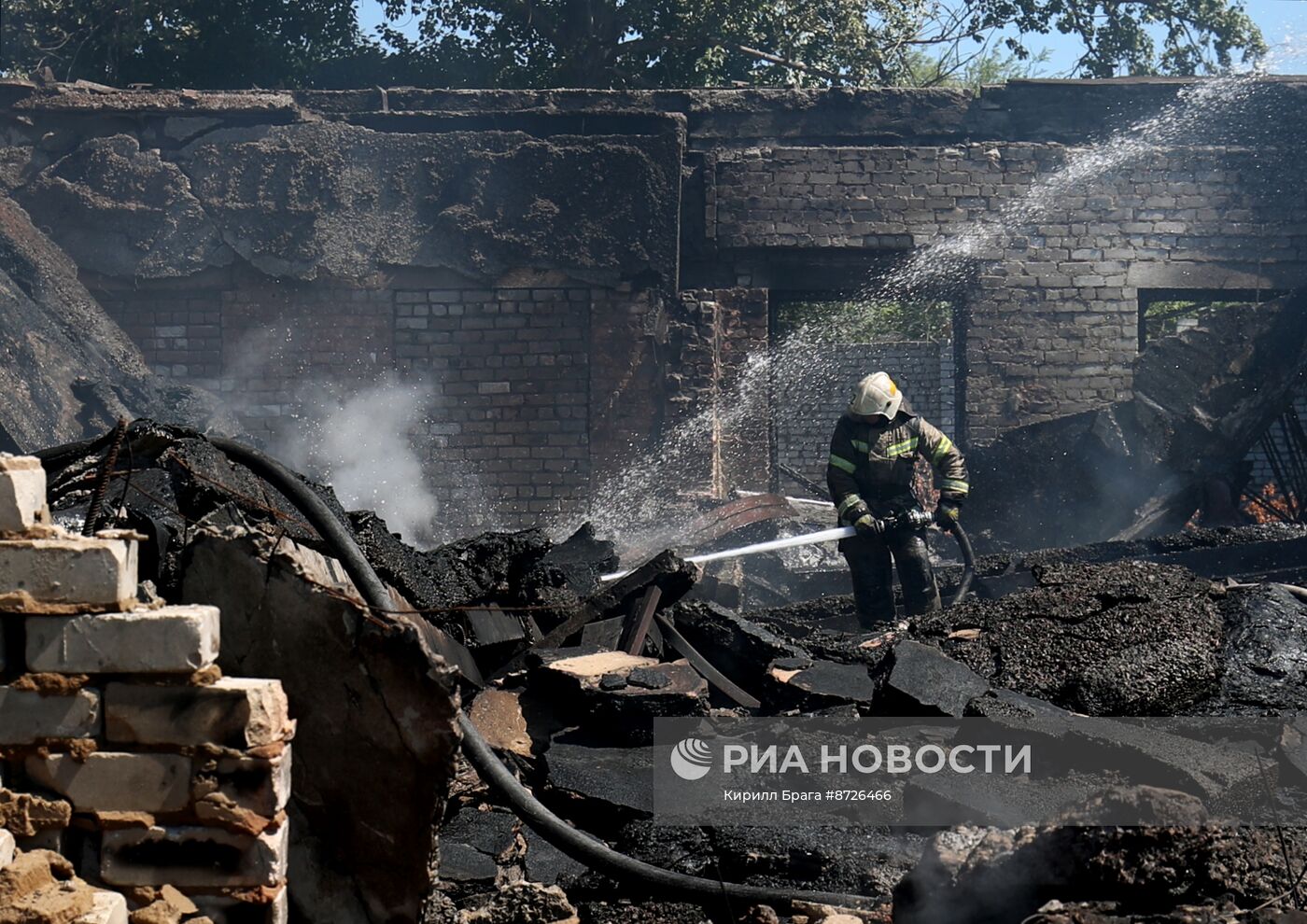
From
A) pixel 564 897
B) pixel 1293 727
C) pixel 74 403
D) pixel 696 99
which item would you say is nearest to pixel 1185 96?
pixel 696 99

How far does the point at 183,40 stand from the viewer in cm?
1900

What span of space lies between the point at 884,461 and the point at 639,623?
307 cm

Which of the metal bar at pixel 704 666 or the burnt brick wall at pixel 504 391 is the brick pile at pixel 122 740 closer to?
the metal bar at pixel 704 666

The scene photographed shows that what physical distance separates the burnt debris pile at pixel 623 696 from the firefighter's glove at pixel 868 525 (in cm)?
89

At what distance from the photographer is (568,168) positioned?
13.0 meters

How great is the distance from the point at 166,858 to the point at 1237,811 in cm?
328

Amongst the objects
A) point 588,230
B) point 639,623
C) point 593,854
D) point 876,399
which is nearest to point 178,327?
point 588,230

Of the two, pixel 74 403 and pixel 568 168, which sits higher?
pixel 568 168

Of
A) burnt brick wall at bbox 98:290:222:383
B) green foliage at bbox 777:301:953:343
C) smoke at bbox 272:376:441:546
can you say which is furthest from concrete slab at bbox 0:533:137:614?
green foliage at bbox 777:301:953:343

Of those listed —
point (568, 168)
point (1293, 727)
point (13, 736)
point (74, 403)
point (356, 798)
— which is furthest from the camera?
point (568, 168)

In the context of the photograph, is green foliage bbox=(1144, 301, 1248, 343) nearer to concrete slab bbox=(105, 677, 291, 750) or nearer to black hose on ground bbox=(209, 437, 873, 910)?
black hose on ground bbox=(209, 437, 873, 910)

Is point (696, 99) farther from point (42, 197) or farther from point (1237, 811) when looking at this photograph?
point (1237, 811)

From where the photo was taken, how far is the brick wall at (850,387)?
74.4ft

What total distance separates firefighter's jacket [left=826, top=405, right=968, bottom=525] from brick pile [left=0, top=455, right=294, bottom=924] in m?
6.19
